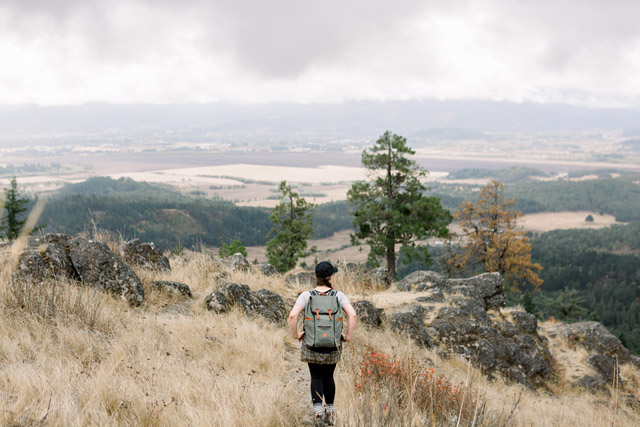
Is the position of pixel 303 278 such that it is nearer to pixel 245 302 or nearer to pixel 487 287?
pixel 245 302

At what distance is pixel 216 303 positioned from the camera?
9695 mm

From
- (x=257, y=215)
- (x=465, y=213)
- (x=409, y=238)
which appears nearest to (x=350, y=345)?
(x=409, y=238)

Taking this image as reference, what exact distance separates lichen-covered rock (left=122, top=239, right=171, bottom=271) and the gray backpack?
26.5 feet

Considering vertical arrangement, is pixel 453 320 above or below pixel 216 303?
below

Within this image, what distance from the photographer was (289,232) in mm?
43531

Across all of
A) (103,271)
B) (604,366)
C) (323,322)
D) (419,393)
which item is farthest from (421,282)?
(323,322)

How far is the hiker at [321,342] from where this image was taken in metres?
5.14

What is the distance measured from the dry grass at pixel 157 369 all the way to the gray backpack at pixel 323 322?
2.33 ft

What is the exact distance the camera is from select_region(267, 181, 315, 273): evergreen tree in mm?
43281

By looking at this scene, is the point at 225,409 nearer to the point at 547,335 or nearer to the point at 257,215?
Result: the point at 547,335

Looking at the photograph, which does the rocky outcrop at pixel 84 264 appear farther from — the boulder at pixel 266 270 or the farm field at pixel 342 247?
the farm field at pixel 342 247

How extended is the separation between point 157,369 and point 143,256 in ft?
23.9

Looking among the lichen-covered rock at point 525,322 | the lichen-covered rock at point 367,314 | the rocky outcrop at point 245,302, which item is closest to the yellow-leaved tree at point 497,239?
the lichen-covered rock at point 525,322

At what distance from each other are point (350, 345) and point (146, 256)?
735cm
